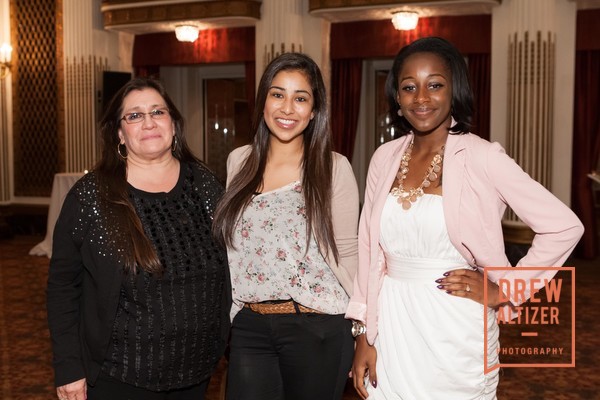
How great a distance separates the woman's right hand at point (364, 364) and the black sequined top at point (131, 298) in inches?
19.9

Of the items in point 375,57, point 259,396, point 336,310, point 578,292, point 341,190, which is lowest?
point 578,292

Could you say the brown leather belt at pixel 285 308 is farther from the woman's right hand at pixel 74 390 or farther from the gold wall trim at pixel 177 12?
the gold wall trim at pixel 177 12

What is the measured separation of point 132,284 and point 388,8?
7487mm

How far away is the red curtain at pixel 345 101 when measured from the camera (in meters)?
9.97

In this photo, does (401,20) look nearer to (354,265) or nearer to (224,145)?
(224,145)

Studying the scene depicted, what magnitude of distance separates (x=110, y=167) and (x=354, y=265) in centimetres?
89

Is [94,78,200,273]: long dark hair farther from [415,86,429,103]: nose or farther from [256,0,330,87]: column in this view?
[256,0,330,87]: column

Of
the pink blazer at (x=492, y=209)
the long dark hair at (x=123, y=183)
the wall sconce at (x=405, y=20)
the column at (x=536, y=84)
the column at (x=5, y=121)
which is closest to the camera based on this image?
the pink blazer at (x=492, y=209)

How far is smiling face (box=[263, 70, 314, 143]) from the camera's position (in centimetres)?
236

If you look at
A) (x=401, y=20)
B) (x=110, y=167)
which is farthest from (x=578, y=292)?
(x=110, y=167)

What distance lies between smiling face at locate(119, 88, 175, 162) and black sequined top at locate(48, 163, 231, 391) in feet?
0.46

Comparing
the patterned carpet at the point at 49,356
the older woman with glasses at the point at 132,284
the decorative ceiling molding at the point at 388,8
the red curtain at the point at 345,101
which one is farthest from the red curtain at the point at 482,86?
the older woman with glasses at the point at 132,284

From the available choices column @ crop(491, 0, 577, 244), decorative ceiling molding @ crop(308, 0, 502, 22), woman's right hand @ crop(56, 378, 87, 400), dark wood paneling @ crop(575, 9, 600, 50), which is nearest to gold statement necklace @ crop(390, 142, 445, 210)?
woman's right hand @ crop(56, 378, 87, 400)

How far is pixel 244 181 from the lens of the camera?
2389 mm
